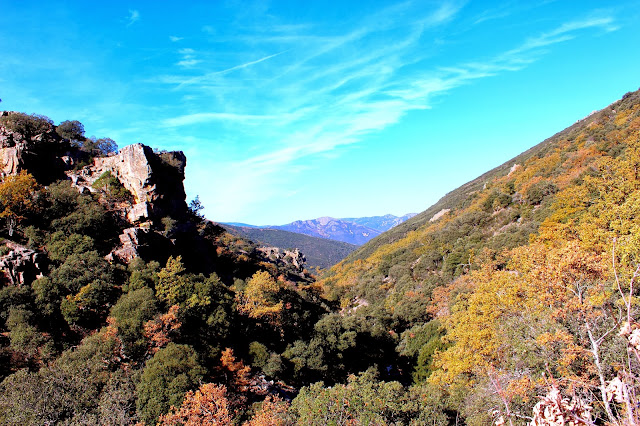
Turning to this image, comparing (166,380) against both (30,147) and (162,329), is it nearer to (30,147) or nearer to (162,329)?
(162,329)

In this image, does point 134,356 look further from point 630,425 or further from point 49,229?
point 630,425

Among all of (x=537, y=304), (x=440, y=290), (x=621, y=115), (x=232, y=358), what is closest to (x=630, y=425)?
(x=537, y=304)

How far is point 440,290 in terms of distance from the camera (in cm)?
4425

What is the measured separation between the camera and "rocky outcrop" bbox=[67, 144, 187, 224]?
137ft

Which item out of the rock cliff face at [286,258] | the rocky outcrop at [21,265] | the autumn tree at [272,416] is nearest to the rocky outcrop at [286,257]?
the rock cliff face at [286,258]

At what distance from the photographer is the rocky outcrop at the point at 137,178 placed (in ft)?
137

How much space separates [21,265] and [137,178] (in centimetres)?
1669

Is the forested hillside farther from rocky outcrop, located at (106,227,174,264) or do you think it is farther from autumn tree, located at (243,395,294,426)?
rocky outcrop, located at (106,227,174,264)

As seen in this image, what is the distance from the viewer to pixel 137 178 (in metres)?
43.0

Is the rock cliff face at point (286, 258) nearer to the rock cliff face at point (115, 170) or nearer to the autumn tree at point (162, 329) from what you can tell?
the rock cliff face at point (115, 170)

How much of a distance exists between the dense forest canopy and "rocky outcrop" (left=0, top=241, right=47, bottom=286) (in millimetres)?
163

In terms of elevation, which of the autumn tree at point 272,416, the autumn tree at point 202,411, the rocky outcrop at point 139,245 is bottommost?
the autumn tree at point 272,416

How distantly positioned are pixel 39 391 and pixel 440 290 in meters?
41.1

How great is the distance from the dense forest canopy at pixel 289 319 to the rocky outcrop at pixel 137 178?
30 cm
